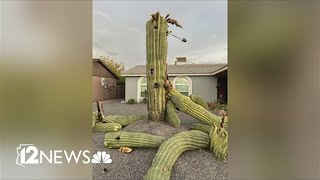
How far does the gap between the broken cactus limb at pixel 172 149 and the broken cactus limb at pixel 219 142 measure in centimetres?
4

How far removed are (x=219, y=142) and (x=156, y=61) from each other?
0.58m

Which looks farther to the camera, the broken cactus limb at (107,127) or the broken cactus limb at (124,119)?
the broken cactus limb at (124,119)

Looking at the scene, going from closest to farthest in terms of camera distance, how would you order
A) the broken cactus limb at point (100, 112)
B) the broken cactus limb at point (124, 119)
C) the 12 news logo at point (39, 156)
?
the 12 news logo at point (39, 156)
the broken cactus limb at point (100, 112)
the broken cactus limb at point (124, 119)

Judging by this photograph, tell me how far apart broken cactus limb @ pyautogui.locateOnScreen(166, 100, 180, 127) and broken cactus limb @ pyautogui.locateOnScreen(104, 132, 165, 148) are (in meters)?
0.13

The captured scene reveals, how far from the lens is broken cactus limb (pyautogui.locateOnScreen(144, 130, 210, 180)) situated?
116 centimetres

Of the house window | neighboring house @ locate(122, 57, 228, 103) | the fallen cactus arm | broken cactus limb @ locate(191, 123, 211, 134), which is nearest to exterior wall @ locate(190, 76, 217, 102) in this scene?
neighboring house @ locate(122, 57, 228, 103)

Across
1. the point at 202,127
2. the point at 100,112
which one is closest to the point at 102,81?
the point at 100,112

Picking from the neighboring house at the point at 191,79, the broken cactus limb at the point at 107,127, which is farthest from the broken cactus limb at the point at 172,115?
the broken cactus limb at the point at 107,127

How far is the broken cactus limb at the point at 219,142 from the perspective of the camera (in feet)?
3.74

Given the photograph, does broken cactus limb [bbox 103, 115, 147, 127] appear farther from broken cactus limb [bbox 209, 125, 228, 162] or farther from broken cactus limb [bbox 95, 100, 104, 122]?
broken cactus limb [bbox 209, 125, 228, 162]

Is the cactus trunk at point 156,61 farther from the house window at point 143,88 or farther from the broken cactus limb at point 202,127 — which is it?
the broken cactus limb at point 202,127

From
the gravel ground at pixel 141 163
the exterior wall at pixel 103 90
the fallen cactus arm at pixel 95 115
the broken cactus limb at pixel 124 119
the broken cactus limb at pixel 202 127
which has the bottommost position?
the gravel ground at pixel 141 163

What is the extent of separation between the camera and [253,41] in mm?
1049

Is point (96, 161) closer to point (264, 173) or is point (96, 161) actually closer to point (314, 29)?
point (264, 173)
